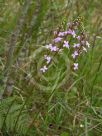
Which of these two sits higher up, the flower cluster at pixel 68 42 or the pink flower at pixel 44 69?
the flower cluster at pixel 68 42

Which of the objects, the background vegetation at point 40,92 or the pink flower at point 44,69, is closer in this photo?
the background vegetation at point 40,92

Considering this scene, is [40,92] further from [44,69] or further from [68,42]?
[68,42]

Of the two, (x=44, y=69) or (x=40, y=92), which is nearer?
(x=44, y=69)

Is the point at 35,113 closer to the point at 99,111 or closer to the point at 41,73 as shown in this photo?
the point at 41,73

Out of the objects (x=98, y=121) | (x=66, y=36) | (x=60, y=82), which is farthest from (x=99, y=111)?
(x=66, y=36)

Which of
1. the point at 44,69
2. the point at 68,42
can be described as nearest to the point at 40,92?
the point at 44,69
